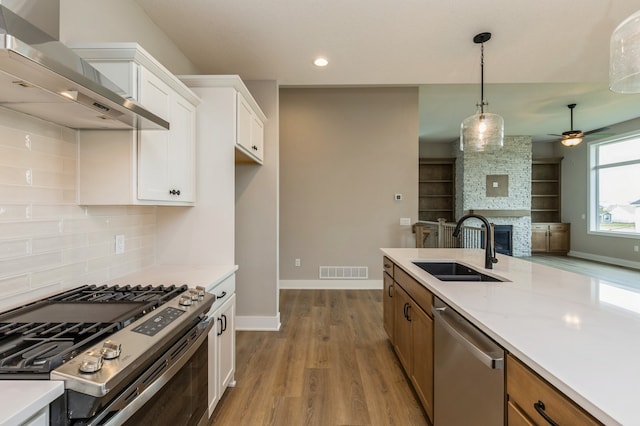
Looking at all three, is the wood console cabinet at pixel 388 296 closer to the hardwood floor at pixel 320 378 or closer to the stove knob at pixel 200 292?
the hardwood floor at pixel 320 378

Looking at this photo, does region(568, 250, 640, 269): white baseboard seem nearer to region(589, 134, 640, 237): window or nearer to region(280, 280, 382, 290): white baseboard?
region(589, 134, 640, 237): window

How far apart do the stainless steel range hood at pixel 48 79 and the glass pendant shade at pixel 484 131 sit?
2611 mm

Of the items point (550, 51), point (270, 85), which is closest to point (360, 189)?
point (270, 85)

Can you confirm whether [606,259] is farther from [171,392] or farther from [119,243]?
[119,243]

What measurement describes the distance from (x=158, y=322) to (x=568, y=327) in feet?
5.02

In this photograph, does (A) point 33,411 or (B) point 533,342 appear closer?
(A) point 33,411

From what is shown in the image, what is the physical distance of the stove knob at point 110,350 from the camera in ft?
2.85

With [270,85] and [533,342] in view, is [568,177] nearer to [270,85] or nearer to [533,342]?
[270,85]

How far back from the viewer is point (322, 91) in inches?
192

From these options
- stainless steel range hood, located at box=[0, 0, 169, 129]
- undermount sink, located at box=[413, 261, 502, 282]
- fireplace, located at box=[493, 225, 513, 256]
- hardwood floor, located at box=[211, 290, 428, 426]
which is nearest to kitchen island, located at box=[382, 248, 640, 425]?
undermount sink, located at box=[413, 261, 502, 282]

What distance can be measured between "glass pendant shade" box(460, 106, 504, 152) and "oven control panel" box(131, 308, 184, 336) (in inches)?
110

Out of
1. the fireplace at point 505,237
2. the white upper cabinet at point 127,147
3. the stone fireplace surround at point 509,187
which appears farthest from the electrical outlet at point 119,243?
the fireplace at point 505,237

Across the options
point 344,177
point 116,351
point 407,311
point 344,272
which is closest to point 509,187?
point 344,177

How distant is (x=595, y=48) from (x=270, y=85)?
316cm
